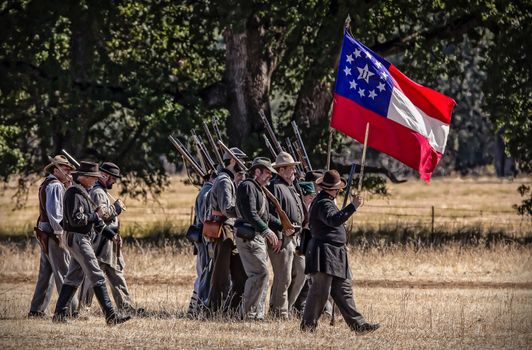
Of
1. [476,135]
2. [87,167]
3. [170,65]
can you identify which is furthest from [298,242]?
[476,135]

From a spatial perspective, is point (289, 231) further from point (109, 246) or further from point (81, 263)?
point (81, 263)

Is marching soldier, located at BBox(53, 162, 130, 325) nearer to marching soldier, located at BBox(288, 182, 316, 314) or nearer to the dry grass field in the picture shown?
the dry grass field

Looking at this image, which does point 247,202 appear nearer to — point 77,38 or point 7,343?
point 7,343

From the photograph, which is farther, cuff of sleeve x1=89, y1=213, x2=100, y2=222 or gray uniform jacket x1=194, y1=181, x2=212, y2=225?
gray uniform jacket x1=194, y1=181, x2=212, y2=225

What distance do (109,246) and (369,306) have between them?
376 cm

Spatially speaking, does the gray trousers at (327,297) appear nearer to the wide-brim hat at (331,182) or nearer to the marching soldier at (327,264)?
the marching soldier at (327,264)

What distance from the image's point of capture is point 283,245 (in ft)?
50.6

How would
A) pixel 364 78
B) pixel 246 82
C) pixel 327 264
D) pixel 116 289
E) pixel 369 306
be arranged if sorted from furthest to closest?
pixel 246 82 → pixel 369 306 → pixel 116 289 → pixel 364 78 → pixel 327 264

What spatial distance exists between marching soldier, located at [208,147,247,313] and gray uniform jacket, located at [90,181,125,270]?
1.20 m

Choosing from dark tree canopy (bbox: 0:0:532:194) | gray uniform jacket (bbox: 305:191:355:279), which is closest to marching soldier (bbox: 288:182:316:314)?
gray uniform jacket (bbox: 305:191:355:279)

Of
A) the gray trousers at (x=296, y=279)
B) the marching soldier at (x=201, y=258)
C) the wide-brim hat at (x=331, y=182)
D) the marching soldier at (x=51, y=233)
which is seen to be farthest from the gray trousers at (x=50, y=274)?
the wide-brim hat at (x=331, y=182)

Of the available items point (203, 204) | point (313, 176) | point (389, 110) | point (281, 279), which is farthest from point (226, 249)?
point (389, 110)

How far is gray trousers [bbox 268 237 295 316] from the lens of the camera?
15.4 m

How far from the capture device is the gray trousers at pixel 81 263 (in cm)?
1423
